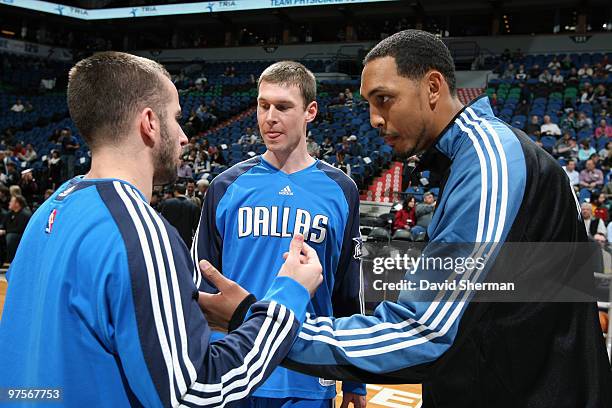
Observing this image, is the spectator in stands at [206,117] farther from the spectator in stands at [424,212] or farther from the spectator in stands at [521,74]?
the spectator in stands at [424,212]

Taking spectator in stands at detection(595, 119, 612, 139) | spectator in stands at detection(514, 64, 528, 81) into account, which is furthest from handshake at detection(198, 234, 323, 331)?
spectator in stands at detection(514, 64, 528, 81)

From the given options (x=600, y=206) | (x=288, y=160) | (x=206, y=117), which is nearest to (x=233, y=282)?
(x=288, y=160)

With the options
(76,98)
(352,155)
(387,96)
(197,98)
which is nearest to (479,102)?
(387,96)

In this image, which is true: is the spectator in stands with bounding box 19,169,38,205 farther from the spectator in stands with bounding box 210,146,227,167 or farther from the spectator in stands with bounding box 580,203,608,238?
the spectator in stands with bounding box 580,203,608,238

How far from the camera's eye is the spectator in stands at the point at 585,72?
51.1 feet

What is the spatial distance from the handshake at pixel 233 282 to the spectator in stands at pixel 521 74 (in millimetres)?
16413

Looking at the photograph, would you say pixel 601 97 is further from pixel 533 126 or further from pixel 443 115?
Result: pixel 443 115

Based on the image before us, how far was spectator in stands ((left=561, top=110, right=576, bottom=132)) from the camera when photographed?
12096 mm

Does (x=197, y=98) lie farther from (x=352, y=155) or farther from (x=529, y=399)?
(x=529, y=399)

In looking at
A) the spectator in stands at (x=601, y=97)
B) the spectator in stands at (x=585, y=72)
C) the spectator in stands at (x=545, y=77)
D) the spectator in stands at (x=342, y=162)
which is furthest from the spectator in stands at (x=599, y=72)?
the spectator in stands at (x=342, y=162)

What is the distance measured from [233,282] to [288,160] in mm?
1018

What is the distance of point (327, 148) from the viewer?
41.8 ft

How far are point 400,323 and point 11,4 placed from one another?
83.9 feet

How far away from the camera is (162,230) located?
1160 millimetres
